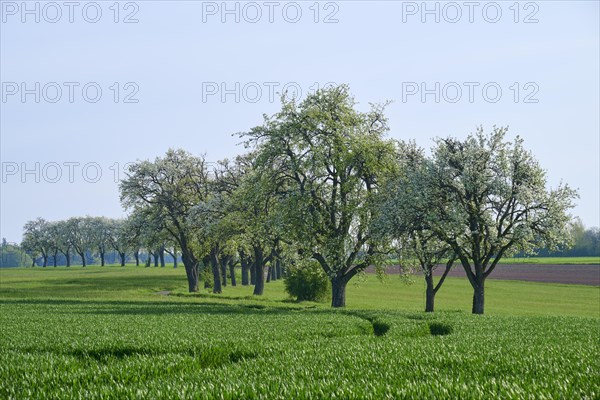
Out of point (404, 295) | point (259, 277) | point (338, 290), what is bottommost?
point (404, 295)

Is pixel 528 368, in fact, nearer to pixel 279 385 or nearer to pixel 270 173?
pixel 279 385

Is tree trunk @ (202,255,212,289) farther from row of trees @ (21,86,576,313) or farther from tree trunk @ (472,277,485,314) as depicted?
tree trunk @ (472,277,485,314)

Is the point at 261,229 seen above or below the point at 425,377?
above

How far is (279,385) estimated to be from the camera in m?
11.0

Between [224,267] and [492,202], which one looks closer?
[492,202]

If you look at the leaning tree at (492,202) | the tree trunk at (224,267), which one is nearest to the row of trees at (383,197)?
the leaning tree at (492,202)

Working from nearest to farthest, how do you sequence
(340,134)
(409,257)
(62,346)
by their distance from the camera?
(62,346) → (409,257) → (340,134)

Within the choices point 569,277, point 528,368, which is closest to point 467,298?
point 569,277

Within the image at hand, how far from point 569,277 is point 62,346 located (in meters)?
104

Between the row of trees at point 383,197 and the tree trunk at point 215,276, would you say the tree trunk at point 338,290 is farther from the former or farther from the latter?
the tree trunk at point 215,276

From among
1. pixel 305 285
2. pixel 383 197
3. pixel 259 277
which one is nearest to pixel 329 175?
pixel 383 197

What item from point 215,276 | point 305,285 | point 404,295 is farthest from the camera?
point 404,295

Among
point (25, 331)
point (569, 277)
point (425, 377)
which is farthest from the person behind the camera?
point (569, 277)

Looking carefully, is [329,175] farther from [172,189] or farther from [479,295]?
[172,189]
